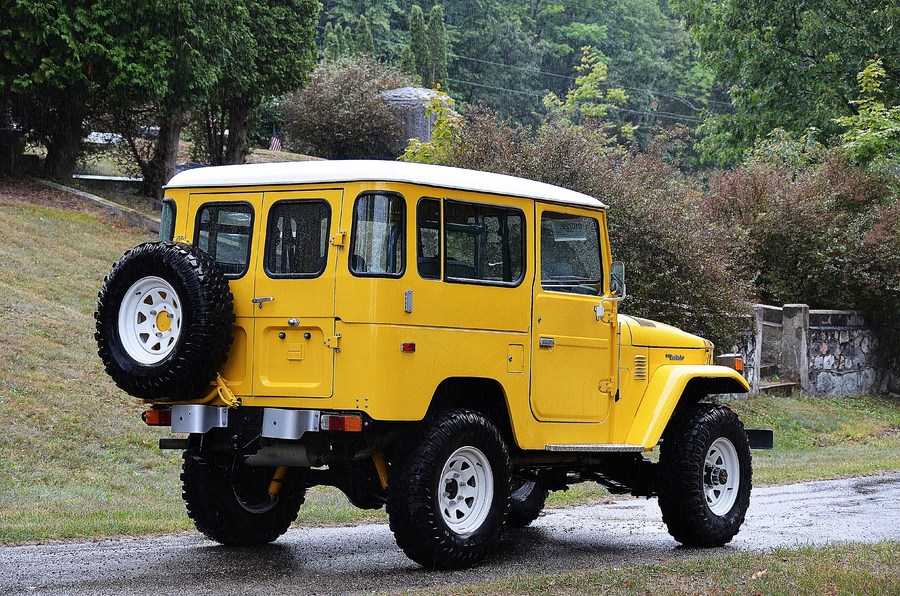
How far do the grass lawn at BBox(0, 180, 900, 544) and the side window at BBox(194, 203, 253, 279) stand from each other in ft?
8.94

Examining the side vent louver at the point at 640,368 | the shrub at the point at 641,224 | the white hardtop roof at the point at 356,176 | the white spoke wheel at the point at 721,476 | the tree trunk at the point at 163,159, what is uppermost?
the tree trunk at the point at 163,159

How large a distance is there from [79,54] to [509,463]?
21.2 m

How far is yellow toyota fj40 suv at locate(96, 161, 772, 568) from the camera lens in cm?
809

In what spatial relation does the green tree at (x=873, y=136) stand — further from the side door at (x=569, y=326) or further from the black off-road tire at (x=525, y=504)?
the side door at (x=569, y=326)

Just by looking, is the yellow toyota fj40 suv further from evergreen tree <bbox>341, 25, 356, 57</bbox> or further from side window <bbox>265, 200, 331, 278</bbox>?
evergreen tree <bbox>341, 25, 356, 57</bbox>

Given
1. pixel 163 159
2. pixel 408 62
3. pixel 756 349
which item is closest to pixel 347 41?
pixel 408 62

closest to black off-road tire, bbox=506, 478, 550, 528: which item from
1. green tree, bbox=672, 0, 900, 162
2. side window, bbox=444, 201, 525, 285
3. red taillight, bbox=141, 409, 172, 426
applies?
side window, bbox=444, 201, 525, 285

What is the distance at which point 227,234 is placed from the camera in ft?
28.7

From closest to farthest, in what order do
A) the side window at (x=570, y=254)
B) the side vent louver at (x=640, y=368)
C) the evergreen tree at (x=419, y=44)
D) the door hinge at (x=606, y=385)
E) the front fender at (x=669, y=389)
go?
the side window at (x=570, y=254) → the door hinge at (x=606, y=385) → the front fender at (x=669, y=389) → the side vent louver at (x=640, y=368) → the evergreen tree at (x=419, y=44)

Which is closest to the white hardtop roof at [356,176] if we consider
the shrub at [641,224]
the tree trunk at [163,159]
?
the shrub at [641,224]

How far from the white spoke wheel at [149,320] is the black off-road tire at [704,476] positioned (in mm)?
4070

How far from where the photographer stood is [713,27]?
4184 cm

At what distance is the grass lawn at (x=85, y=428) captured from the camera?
37.5 feet

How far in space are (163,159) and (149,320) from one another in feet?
78.7
